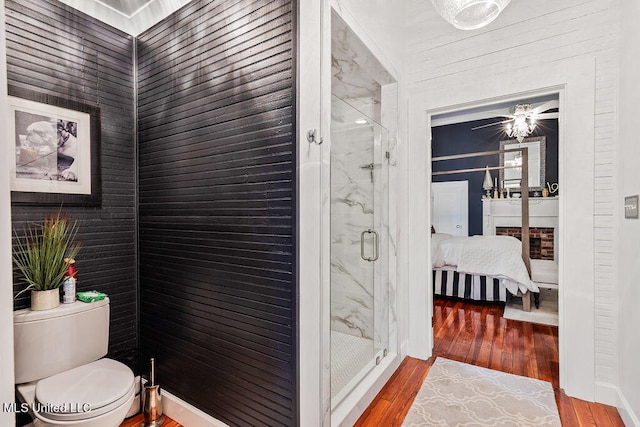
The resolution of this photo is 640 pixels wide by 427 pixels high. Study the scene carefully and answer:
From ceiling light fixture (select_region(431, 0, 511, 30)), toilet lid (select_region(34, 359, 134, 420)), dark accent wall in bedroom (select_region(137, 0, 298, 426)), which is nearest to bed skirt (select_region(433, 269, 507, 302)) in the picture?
ceiling light fixture (select_region(431, 0, 511, 30))

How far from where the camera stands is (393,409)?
1961mm

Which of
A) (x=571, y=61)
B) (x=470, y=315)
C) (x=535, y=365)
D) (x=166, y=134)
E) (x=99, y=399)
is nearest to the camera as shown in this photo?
(x=99, y=399)

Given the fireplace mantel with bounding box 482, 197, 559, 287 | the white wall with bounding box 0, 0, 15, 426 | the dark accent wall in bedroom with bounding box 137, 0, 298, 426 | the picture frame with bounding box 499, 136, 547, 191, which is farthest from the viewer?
the picture frame with bounding box 499, 136, 547, 191

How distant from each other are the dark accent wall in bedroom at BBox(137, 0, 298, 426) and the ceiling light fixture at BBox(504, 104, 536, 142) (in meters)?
3.90

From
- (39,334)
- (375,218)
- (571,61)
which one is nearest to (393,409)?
(375,218)

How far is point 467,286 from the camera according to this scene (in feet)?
→ 13.1

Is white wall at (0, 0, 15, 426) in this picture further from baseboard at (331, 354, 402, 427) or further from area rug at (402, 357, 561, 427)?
area rug at (402, 357, 561, 427)

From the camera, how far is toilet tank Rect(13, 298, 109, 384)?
57.4 inches

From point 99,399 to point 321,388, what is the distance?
1.02m

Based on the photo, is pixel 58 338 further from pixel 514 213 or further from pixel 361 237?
pixel 514 213

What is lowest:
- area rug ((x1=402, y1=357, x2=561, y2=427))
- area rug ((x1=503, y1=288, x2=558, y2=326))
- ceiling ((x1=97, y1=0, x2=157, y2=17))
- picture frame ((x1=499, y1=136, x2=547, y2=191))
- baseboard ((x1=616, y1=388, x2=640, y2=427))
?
area rug ((x1=402, y1=357, x2=561, y2=427))

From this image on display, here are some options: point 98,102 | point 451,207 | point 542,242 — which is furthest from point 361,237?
point 542,242

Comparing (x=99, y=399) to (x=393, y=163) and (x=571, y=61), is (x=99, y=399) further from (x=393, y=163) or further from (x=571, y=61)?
(x=571, y=61)

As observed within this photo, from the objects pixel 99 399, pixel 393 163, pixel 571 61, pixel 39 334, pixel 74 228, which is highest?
pixel 571 61
